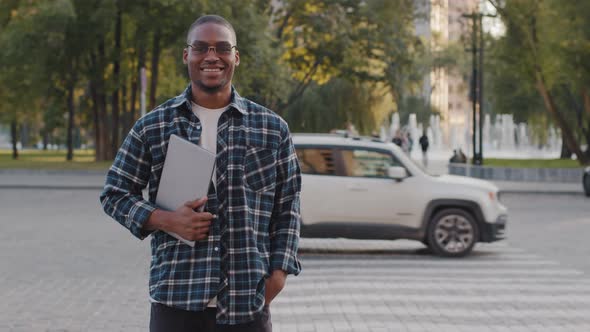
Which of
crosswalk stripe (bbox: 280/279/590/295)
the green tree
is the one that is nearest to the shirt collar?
crosswalk stripe (bbox: 280/279/590/295)

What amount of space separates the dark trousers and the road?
4470mm

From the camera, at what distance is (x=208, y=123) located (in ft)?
12.2

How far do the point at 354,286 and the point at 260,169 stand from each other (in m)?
7.17

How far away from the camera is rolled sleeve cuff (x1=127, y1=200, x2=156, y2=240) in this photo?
3.63 m

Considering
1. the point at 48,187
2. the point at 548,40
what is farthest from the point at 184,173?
the point at 548,40

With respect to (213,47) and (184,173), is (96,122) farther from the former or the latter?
(184,173)

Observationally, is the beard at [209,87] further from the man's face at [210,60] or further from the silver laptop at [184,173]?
the silver laptop at [184,173]

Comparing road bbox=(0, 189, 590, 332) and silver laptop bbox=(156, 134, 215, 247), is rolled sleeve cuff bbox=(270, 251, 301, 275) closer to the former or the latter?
silver laptop bbox=(156, 134, 215, 247)

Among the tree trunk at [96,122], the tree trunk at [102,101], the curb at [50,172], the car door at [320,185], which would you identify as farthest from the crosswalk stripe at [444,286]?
the tree trunk at [96,122]

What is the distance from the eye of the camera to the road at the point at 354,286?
27.9ft

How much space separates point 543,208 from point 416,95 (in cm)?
4468

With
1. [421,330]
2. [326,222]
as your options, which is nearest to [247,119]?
[421,330]

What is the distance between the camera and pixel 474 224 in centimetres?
1429

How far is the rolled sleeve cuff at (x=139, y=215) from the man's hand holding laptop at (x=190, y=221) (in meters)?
0.09
